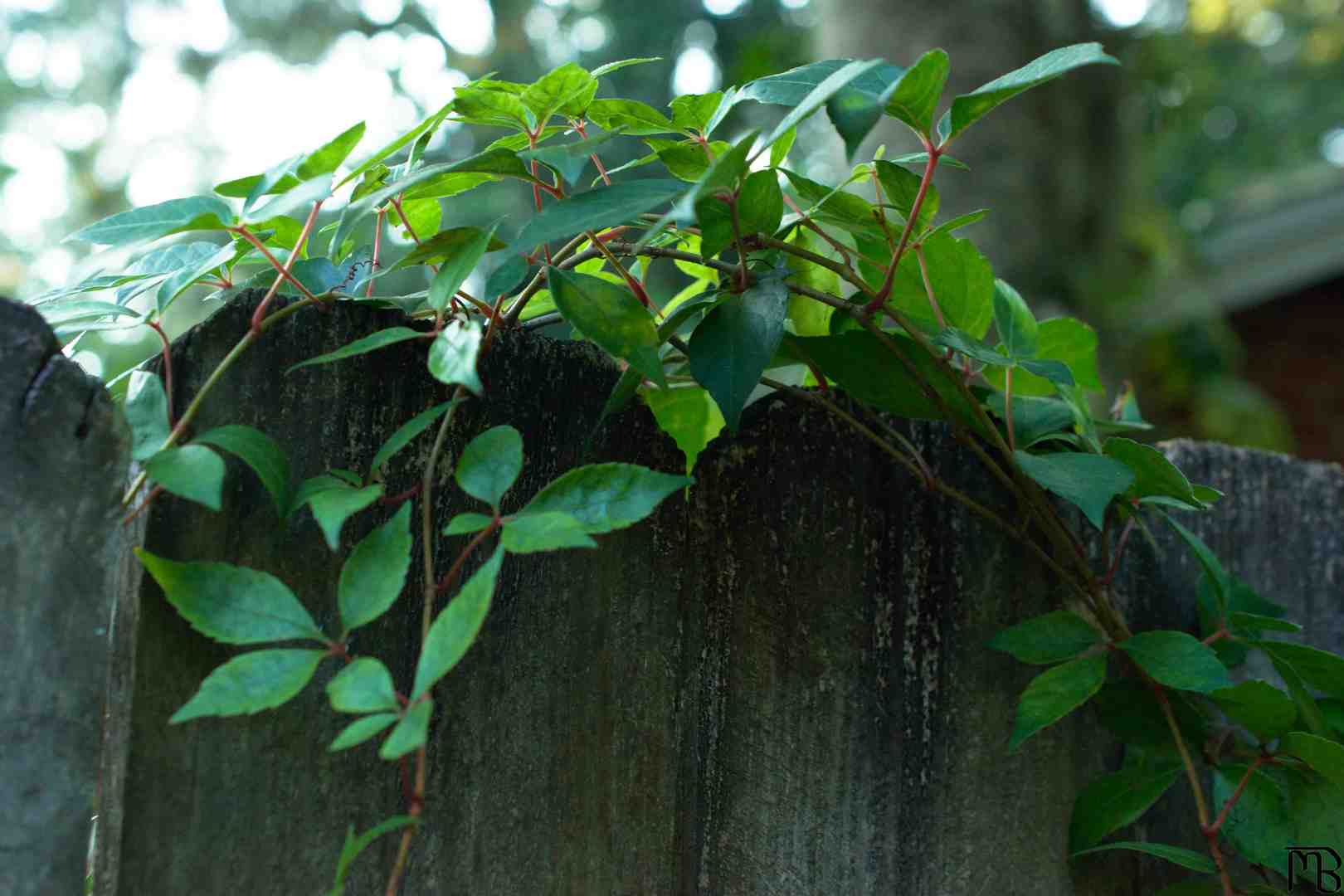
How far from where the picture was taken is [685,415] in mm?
882

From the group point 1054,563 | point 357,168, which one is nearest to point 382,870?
point 357,168

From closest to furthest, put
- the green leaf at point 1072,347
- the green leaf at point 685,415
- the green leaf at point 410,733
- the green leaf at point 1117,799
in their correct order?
the green leaf at point 410,733 < the green leaf at point 685,415 < the green leaf at point 1117,799 < the green leaf at point 1072,347

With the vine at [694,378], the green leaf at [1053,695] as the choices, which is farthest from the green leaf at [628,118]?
the green leaf at [1053,695]

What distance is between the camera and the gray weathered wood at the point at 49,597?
0.63 meters

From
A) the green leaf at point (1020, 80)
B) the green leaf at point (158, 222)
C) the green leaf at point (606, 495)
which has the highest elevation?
the green leaf at point (1020, 80)

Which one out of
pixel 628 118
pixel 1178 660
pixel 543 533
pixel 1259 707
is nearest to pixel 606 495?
pixel 543 533

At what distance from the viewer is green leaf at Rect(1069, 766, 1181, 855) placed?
976 millimetres

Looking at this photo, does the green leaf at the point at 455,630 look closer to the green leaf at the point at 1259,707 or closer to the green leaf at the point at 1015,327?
the green leaf at the point at 1015,327

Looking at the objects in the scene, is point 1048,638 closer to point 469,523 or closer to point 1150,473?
point 1150,473

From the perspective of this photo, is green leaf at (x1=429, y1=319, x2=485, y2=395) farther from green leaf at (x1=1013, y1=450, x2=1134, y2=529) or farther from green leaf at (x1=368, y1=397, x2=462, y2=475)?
green leaf at (x1=1013, y1=450, x2=1134, y2=529)

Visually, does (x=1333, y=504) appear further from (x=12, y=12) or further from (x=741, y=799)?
(x=12, y=12)

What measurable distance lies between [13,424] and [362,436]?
22cm

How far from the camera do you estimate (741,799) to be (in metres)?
0.94

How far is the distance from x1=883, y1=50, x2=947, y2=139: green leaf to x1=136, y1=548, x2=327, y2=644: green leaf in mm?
468
